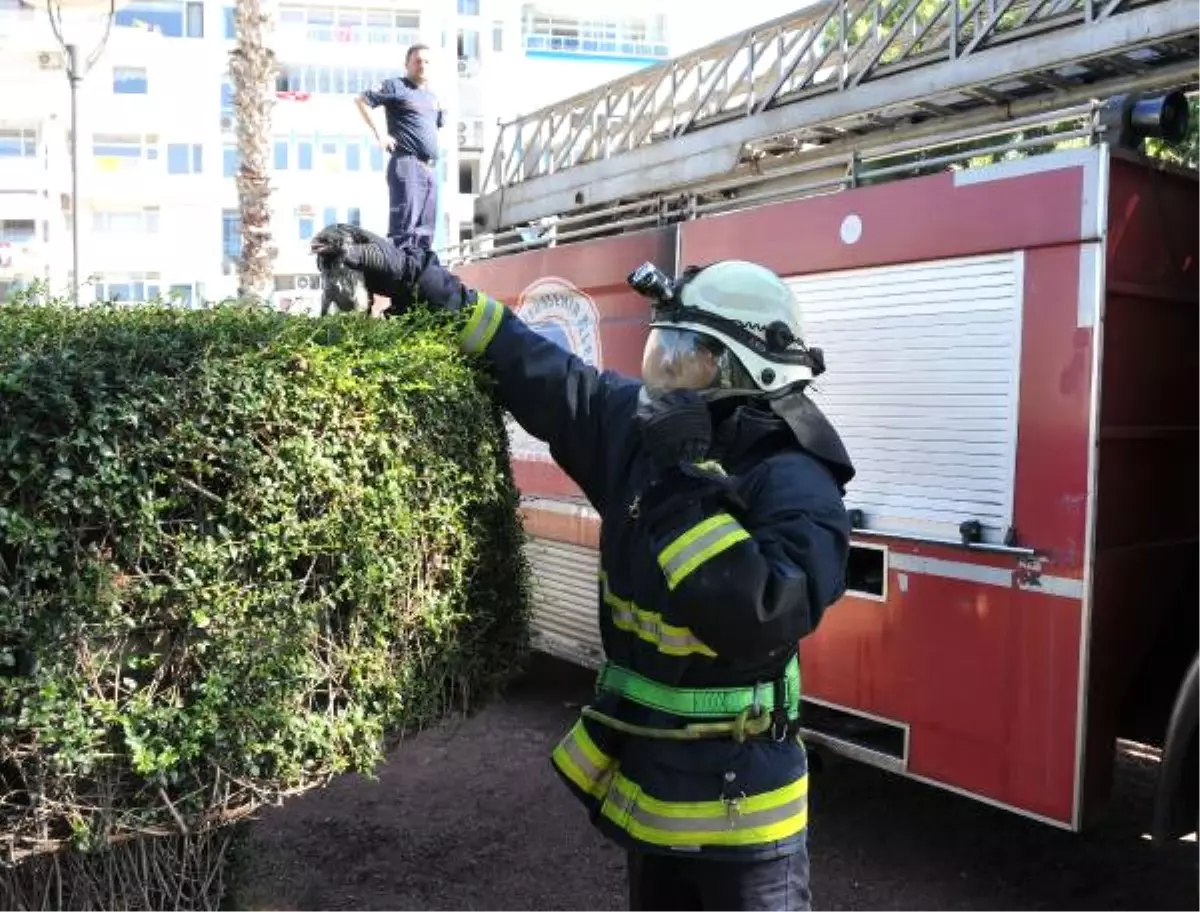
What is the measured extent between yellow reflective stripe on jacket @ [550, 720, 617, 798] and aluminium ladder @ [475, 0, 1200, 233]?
8.10ft

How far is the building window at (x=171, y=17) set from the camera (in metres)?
38.4

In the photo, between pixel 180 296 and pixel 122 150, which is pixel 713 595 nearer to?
pixel 180 296

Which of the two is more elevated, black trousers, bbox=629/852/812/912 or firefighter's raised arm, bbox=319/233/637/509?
firefighter's raised arm, bbox=319/233/637/509

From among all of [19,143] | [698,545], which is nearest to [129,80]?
[19,143]

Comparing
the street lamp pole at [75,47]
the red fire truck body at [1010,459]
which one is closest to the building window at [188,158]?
the street lamp pole at [75,47]

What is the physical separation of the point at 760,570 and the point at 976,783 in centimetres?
202

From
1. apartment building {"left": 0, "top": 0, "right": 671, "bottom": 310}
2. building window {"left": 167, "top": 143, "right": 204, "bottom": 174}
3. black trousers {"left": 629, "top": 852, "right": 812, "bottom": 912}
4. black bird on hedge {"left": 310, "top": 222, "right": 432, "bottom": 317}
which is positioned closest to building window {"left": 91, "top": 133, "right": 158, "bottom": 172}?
apartment building {"left": 0, "top": 0, "right": 671, "bottom": 310}

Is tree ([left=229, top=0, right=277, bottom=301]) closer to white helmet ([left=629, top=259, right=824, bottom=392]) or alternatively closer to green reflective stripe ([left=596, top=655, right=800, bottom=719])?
white helmet ([left=629, top=259, right=824, bottom=392])

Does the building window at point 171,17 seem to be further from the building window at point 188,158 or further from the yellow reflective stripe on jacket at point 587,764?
the yellow reflective stripe on jacket at point 587,764

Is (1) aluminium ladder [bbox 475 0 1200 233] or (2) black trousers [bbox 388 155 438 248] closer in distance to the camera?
(1) aluminium ladder [bbox 475 0 1200 233]

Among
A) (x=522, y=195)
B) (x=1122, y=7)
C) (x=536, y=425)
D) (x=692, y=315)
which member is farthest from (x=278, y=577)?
(x=522, y=195)

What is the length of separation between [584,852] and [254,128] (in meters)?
8.94

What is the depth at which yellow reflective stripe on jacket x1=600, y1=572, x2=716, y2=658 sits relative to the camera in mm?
2105

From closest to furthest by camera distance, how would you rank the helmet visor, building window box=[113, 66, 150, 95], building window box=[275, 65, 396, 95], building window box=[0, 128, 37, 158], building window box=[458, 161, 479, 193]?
1. the helmet visor
2. building window box=[0, 128, 37, 158]
3. building window box=[113, 66, 150, 95]
4. building window box=[275, 65, 396, 95]
5. building window box=[458, 161, 479, 193]
